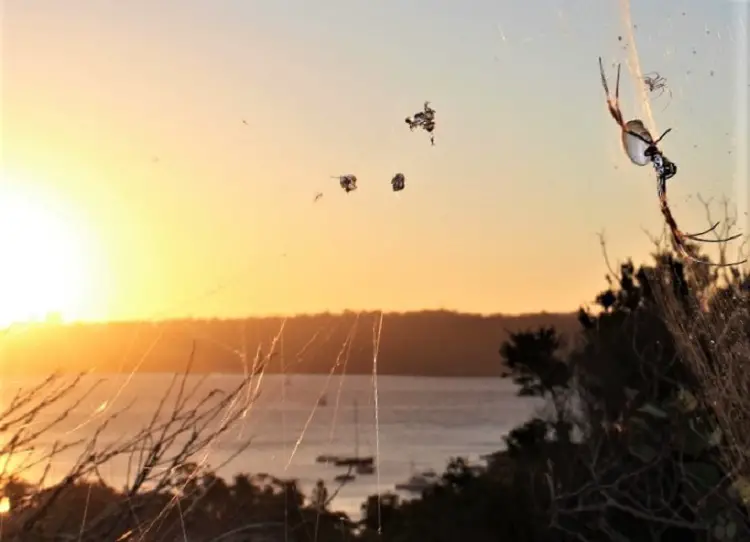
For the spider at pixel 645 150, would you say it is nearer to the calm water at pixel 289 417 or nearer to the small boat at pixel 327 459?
the calm water at pixel 289 417

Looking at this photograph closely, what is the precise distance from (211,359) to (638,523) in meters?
3.15

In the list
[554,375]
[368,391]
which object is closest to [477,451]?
[554,375]

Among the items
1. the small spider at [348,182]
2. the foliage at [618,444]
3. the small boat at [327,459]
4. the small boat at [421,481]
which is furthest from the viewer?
the small boat at [421,481]

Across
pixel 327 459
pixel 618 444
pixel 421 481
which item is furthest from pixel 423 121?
pixel 421 481

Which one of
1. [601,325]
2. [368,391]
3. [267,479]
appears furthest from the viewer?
[601,325]

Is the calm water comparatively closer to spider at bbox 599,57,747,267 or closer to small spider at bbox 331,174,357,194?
small spider at bbox 331,174,357,194

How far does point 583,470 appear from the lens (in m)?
4.11

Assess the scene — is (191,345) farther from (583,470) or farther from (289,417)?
(583,470)

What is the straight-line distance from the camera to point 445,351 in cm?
221

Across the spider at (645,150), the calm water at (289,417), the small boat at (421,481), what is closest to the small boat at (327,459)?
the calm water at (289,417)

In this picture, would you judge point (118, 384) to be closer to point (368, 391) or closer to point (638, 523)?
point (368, 391)

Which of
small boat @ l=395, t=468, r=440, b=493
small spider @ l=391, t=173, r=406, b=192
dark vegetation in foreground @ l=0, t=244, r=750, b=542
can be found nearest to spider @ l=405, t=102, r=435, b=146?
small spider @ l=391, t=173, r=406, b=192

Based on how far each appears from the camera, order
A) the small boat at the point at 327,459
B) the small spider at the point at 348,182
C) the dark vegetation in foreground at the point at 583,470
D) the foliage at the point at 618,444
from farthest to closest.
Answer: the foliage at the point at 618,444 < the small boat at the point at 327,459 < the small spider at the point at 348,182 < the dark vegetation in foreground at the point at 583,470

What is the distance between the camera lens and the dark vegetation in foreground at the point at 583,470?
3.18 feet
